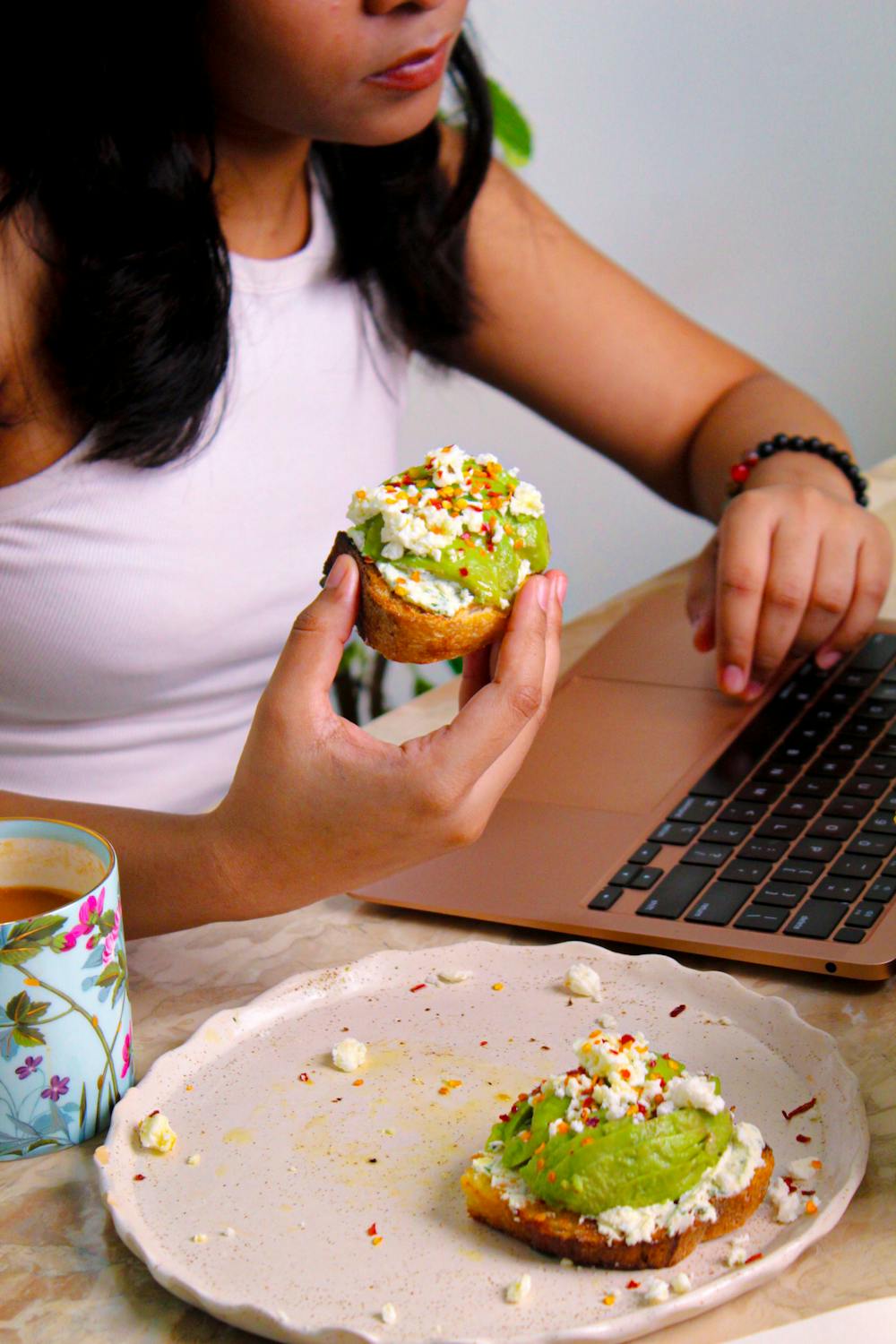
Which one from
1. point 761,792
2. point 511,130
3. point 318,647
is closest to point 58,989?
point 318,647

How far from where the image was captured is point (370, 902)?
3.25 feet

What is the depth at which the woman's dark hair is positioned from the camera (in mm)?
1198

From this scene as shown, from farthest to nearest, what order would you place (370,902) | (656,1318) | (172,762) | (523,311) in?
1. (523,311)
2. (172,762)
3. (370,902)
4. (656,1318)

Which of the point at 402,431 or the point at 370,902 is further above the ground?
the point at 370,902

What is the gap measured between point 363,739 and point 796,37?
105 inches

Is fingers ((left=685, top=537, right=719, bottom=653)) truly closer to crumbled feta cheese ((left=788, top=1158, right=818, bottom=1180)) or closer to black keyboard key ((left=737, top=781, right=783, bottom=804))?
black keyboard key ((left=737, top=781, right=783, bottom=804))

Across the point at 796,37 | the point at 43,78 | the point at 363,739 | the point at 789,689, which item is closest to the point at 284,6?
the point at 43,78

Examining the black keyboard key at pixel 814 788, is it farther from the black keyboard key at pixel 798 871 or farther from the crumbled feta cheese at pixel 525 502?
the crumbled feta cheese at pixel 525 502

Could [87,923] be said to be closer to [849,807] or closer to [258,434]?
[849,807]

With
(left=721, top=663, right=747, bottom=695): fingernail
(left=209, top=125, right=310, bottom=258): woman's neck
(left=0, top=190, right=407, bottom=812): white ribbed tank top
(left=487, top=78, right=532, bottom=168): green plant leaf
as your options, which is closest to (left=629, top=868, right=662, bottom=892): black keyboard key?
(left=721, top=663, right=747, bottom=695): fingernail

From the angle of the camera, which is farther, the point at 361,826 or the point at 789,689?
the point at 789,689

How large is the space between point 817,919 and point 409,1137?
A: 0.31 m

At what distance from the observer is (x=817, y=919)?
879mm

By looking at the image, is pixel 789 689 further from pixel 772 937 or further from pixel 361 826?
pixel 361 826
